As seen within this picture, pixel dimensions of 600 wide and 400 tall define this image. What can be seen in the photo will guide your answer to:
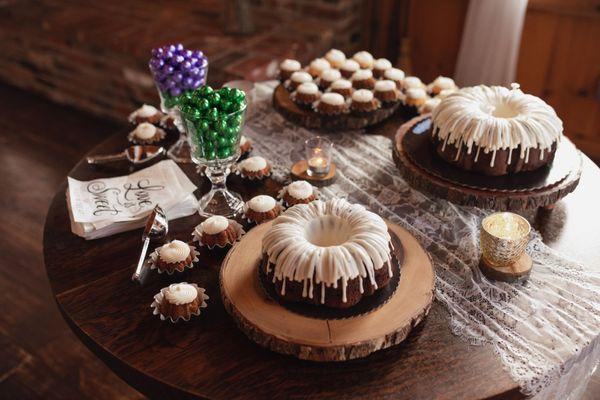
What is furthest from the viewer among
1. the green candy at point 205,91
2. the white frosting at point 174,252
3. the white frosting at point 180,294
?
the green candy at point 205,91

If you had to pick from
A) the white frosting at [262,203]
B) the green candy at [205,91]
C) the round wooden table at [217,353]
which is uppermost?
the green candy at [205,91]

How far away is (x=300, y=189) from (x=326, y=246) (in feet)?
0.95

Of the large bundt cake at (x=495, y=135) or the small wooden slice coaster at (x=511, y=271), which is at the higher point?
the large bundt cake at (x=495, y=135)

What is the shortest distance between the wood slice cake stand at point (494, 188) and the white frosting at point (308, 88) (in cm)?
46

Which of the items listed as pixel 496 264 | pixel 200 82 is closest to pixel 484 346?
pixel 496 264

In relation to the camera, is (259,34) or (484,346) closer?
(484,346)

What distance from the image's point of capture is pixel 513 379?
0.98 m

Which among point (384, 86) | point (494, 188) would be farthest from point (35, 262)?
point (494, 188)

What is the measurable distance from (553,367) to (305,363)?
0.42 metres

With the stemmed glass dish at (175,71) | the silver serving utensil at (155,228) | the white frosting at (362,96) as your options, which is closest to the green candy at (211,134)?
the silver serving utensil at (155,228)

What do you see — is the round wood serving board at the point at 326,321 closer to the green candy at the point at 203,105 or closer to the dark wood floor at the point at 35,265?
the green candy at the point at 203,105

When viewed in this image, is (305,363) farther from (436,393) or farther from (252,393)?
(436,393)

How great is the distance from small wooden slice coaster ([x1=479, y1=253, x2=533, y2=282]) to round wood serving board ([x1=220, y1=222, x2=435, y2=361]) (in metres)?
0.14

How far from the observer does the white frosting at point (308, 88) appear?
67.5 inches
